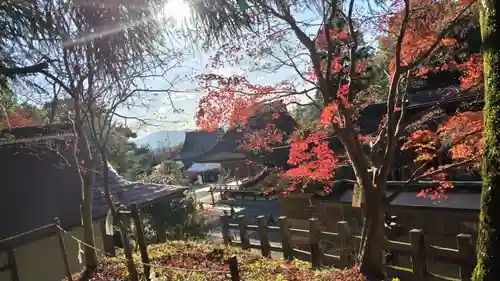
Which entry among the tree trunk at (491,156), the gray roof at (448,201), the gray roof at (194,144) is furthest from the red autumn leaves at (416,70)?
the gray roof at (194,144)

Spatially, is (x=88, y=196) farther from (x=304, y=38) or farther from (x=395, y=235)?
(x=395, y=235)

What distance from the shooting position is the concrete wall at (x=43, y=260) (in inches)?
274

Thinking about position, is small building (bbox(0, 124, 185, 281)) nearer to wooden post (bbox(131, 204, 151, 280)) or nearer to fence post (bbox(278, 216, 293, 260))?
wooden post (bbox(131, 204, 151, 280))

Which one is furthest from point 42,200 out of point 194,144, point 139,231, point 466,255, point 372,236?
point 194,144

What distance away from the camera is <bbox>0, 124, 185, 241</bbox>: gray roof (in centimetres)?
698

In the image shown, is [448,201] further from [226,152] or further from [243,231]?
[226,152]

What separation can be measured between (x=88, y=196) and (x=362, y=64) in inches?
194

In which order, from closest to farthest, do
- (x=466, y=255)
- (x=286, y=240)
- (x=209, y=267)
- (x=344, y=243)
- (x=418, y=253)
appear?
(x=466, y=255) → (x=418, y=253) → (x=209, y=267) → (x=344, y=243) → (x=286, y=240)

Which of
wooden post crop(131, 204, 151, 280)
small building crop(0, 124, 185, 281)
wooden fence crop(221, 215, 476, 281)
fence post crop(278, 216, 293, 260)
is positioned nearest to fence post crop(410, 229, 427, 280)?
wooden fence crop(221, 215, 476, 281)

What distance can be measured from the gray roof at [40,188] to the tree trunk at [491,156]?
257 inches

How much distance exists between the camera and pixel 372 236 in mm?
5039

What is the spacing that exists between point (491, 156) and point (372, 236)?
3.66 meters

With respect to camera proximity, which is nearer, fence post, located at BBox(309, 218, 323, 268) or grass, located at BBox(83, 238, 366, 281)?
grass, located at BBox(83, 238, 366, 281)

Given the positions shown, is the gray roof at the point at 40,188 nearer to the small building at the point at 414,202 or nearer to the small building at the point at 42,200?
the small building at the point at 42,200
